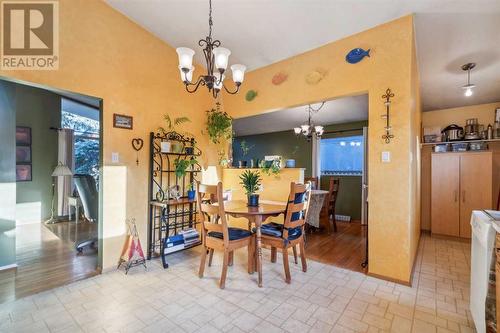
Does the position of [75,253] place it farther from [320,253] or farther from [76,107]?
[76,107]

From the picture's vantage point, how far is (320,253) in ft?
11.0

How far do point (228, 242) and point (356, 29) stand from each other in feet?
9.39

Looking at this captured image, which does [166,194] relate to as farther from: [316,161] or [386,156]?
[316,161]

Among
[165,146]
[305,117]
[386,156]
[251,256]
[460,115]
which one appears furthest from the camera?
[305,117]

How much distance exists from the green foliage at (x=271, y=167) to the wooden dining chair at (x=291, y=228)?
0.84 m

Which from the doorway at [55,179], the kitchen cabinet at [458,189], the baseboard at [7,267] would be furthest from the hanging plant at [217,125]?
the kitchen cabinet at [458,189]

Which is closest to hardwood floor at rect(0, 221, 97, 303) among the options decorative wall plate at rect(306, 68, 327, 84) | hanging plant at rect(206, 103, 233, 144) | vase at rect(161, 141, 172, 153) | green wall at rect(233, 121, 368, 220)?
vase at rect(161, 141, 172, 153)

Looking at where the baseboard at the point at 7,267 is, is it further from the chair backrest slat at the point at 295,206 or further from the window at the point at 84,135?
the chair backrest slat at the point at 295,206

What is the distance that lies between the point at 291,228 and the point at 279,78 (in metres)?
2.29

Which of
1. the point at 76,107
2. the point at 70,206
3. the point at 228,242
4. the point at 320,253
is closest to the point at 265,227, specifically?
the point at 228,242

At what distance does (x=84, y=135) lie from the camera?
230 inches

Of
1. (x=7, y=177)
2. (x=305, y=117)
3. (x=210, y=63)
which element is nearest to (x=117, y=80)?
(x=210, y=63)

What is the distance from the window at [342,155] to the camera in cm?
551

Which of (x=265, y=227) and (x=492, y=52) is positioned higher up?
(x=492, y=52)
